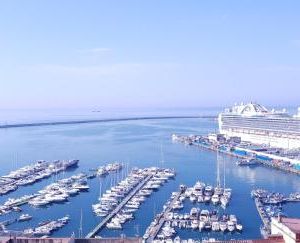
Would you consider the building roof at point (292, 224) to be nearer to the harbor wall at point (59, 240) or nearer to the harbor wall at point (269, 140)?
the harbor wall at point (59, 240)

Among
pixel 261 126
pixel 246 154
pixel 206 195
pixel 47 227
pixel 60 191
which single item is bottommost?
pixel 47 227

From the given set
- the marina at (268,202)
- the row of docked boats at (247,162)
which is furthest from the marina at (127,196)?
the row of docked boats at (247,162)

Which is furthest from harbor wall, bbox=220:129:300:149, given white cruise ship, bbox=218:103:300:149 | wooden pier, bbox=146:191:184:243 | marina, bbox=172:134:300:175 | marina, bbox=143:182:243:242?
marina, bbox=143:182:243:242

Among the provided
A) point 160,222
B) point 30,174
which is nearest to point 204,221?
point 160,222

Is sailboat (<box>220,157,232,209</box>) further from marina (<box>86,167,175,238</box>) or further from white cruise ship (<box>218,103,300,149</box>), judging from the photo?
white cruise ship (<box>218,103,300,149</box>)

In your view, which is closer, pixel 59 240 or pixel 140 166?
pixel 59 240

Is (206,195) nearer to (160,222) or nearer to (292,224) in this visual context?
(160,222)
